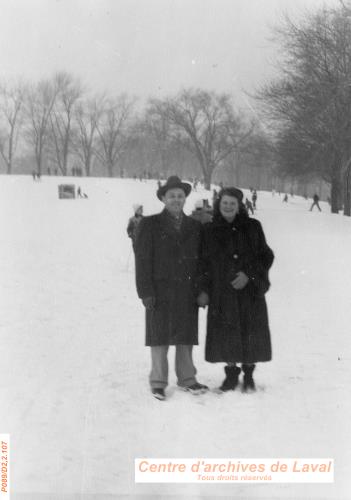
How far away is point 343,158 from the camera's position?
24547 millimetres

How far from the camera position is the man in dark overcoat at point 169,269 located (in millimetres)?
4473

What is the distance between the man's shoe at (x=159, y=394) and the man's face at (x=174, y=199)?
4.53ft

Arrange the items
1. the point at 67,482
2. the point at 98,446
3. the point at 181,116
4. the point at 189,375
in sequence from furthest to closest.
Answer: the point at 181,116 < the point at 189,375 < the point at 98,446 < the point at 67,482

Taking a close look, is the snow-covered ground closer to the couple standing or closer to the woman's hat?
the couple standing

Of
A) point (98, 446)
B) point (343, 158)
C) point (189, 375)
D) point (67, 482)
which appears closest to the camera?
point (67, 482)

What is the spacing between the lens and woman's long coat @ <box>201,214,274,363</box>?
452 cm

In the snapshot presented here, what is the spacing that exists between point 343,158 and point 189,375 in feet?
70.6

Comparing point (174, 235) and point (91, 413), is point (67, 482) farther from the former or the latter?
point (174, 235)

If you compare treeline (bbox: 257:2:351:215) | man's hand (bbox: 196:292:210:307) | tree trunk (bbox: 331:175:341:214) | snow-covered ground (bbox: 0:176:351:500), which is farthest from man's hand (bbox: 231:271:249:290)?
tree trunk (bbox: 331:175:341:214)

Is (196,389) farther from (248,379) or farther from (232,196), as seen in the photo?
(232,196)

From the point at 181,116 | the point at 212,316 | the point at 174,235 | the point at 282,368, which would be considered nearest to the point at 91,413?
the point at 212,316

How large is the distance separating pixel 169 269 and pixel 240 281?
1.77 ft

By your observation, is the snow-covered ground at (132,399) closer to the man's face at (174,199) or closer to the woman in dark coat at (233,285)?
the woman in dark coat at (233,285)

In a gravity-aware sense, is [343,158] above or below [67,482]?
above
